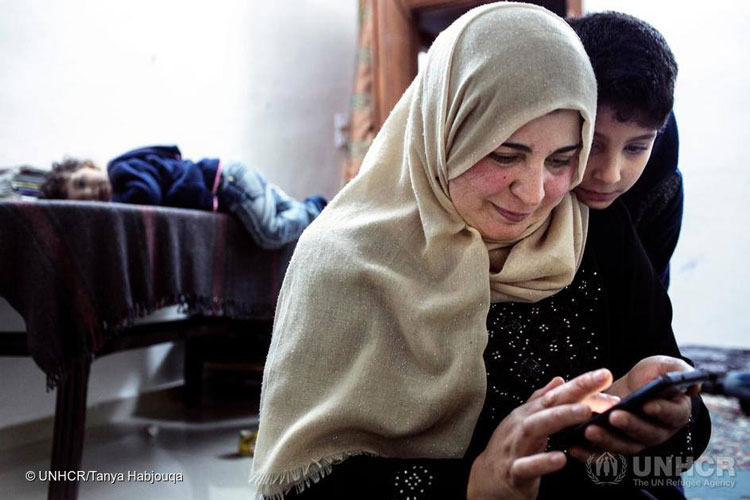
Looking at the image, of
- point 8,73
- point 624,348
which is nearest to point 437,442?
point 624,348

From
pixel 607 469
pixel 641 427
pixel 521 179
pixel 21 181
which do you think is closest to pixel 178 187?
pixel 21 181

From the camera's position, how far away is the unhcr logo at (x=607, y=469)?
81 centimetres

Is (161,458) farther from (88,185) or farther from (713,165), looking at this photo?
(713,165)

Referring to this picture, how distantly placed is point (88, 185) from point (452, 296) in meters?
1.64

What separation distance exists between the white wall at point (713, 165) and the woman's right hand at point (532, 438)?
150 cm

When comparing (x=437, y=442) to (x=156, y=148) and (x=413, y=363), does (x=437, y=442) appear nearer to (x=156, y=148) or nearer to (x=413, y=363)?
(x=413, y=363)

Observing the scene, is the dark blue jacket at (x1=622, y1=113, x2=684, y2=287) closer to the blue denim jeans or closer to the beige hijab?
the beige hijab

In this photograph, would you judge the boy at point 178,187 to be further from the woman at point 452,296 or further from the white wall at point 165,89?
the woman at point 452,296

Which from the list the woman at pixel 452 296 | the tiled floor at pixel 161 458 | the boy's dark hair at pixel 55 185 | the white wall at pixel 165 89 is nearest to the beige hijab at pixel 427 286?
the woman at pixel 452 296

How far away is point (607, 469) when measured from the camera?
0.84 metres

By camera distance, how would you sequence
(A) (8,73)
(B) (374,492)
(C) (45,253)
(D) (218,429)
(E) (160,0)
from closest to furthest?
(B) (374,492)
(C) (45,253)
(A) (8,73)
(D) (218,429)
(E) (160,0)

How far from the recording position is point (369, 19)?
3.87m

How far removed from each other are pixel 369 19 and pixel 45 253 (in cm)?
271

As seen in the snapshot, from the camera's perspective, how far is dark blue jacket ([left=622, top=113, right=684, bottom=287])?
1229 mm
